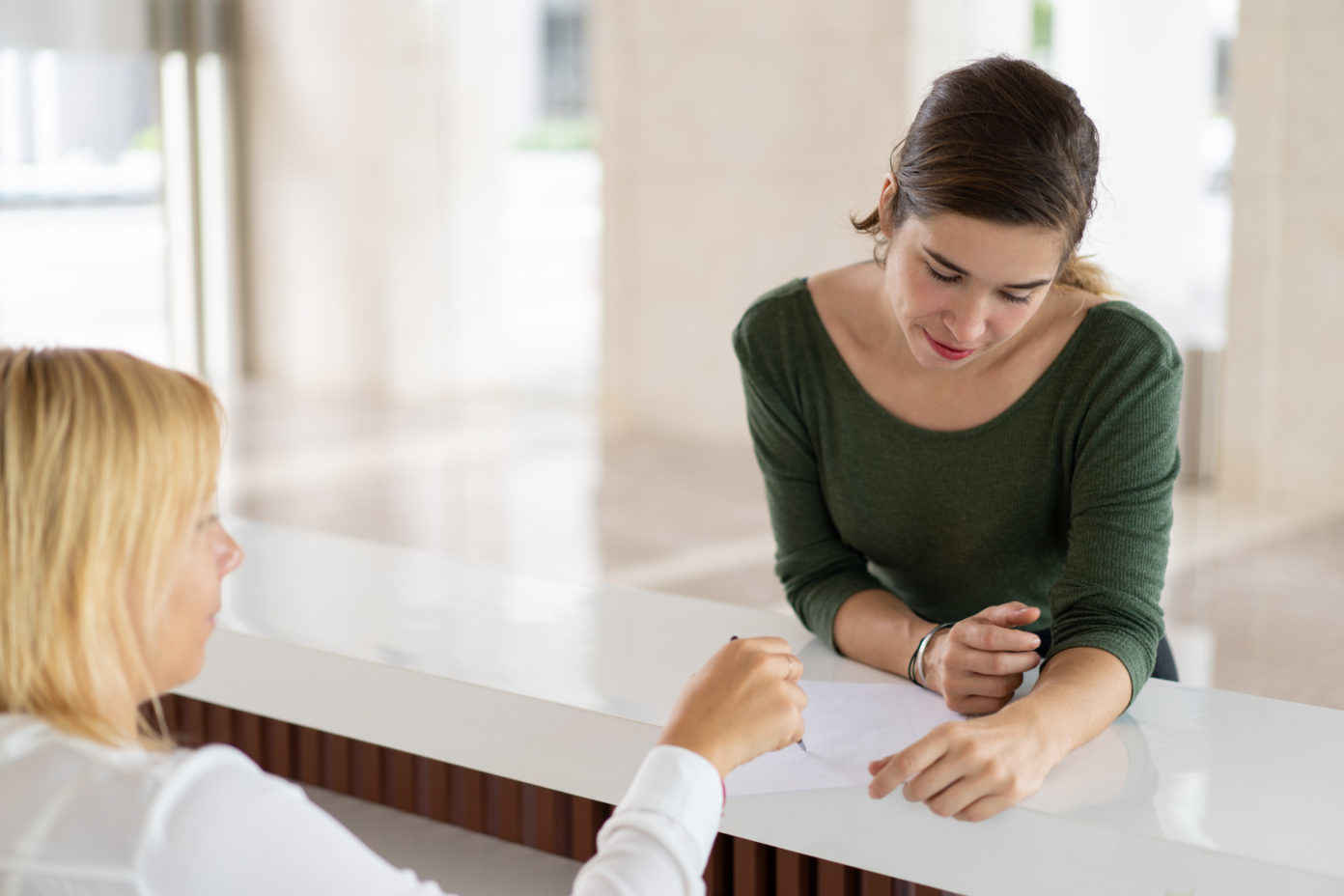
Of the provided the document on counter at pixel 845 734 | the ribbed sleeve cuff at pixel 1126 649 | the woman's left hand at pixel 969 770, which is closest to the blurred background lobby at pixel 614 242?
the ribbed sleeve cuff at pixel 1126 649

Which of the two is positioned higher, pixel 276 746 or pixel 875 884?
pixel 875 884

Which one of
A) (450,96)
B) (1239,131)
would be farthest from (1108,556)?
(450,96)

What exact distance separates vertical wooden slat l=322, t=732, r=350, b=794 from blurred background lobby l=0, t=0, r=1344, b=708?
2902 millimetres

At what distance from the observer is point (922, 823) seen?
1.50 m

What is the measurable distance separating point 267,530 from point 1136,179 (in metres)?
5.56

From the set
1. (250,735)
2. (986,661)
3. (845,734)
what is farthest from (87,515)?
(250,735)

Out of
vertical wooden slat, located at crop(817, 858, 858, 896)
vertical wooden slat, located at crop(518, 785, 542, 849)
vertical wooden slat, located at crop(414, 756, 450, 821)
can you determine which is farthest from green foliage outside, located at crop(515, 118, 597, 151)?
vertical wooden slat, located at crop(817, 858, 858, 896)

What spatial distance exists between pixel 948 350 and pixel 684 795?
814 mm

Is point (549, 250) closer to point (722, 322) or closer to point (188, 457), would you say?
point (722, 322)

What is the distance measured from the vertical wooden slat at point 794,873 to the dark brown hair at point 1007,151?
0.77 metres

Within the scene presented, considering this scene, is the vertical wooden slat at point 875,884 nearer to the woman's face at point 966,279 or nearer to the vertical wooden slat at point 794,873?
the vertical wooden slat at point 794,873

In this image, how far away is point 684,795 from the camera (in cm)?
125

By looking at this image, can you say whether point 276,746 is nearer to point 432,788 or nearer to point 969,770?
point 432,788

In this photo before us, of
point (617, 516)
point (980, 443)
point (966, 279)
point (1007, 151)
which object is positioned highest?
point (1007, 151)
